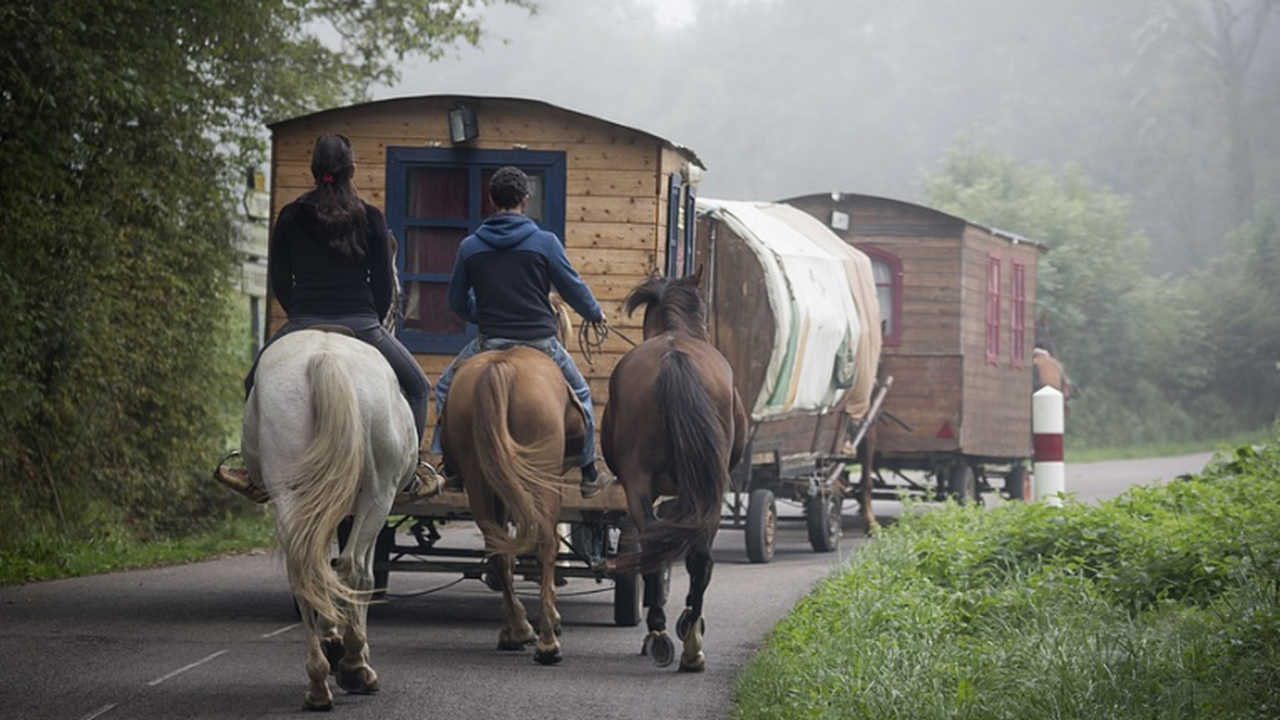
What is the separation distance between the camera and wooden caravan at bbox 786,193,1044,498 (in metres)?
22.1

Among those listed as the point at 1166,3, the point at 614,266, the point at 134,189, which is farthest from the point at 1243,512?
the point at 1166,3

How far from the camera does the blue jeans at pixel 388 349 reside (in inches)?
362

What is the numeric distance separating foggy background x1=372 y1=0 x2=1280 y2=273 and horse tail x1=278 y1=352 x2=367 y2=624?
161 ft

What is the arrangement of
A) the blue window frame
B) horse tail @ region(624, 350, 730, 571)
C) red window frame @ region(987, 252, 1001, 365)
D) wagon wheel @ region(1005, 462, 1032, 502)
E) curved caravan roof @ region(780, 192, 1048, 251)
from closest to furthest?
horse tail @ region(624, 350, 730, 571), the blue window frame, curved caravan roof @ region(780, 192, 1048, 251), red window frame @ region(987, 252, 1001, 365), wagon wheel @ region(1005, 462, 1032, 502)

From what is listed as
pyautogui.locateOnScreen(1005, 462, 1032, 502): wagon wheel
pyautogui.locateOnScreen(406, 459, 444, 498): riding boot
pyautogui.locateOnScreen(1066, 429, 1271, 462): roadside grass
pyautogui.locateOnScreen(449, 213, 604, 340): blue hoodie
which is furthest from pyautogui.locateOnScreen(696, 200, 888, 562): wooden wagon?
pyautogui.locateOnScreen(1066, 429, 1271, 462): roadside grass

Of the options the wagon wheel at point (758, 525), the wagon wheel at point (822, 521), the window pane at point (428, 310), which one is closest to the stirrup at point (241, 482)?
the window pane at point (428, 310)

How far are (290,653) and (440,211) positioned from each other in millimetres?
3393

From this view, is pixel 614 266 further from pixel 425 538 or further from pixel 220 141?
pixel 220 141

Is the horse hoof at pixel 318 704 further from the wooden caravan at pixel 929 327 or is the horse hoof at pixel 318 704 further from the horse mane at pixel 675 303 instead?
the wooden caravan at pixel 929 327

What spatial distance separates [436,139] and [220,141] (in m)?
5.98

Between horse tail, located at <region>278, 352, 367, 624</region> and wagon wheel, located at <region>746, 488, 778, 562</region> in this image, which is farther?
wagon wheel, located at <region>746, 488, 778, 562</region>

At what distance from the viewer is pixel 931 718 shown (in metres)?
7.26

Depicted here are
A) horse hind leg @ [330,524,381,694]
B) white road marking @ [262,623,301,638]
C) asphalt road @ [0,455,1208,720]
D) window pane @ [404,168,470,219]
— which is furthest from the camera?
window pane @ [404,168,470,219]

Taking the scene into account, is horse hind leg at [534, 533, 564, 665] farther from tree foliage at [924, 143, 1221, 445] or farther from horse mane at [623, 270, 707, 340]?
tree foliage at [924, 143, 1221, 445]
